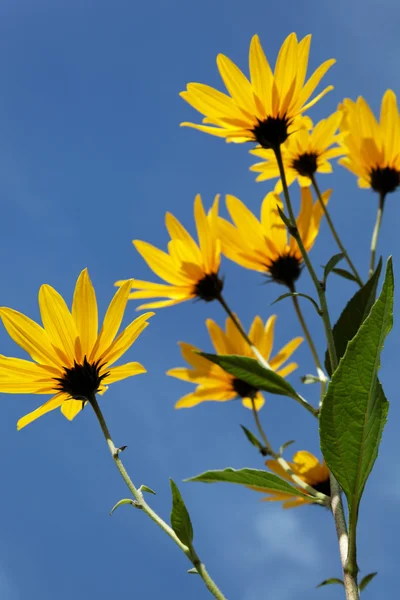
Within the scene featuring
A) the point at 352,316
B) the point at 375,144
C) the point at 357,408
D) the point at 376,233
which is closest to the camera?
the point at 357,408

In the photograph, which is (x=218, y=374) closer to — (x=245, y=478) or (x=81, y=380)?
(x=81, y=380)

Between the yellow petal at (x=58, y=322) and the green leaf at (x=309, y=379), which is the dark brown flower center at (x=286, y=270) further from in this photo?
the yellow petal at (x=58, y=322)

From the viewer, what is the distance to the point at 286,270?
8.39ft

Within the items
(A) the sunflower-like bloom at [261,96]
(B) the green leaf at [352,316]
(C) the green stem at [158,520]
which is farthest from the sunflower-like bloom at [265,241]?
(C) the green stem at [158,520]

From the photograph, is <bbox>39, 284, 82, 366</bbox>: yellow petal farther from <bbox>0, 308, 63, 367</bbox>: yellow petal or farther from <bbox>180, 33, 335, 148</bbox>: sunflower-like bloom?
<bbox>180, 33, 335, 148</bbox>: sunflower-like bloom

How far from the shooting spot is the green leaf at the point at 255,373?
1.86 metres

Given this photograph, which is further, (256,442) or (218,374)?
(218,374)

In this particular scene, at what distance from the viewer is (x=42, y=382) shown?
6.36ft

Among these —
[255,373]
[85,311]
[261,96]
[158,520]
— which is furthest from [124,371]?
[261,96]

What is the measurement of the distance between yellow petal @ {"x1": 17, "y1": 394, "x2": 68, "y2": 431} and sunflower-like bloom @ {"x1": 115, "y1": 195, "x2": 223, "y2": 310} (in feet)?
2.32

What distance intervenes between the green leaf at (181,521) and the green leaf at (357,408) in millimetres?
323

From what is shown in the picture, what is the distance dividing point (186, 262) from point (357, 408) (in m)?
1.33

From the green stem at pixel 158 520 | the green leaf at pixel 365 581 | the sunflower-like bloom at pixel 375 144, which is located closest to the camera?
the green stem at pixel 158 520

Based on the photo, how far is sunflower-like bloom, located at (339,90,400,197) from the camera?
2752 mm
